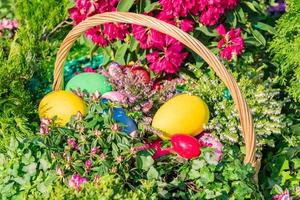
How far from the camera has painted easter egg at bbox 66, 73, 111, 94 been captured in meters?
3.12

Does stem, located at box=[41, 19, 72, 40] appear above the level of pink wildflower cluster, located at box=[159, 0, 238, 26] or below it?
below

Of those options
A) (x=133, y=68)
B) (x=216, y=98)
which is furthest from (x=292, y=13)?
(x=133, y=68)

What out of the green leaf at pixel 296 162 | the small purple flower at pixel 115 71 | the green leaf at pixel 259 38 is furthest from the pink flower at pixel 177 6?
the green leaf at pixel 296 162

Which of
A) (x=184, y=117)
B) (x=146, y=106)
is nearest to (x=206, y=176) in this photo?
(x=184, y=117)

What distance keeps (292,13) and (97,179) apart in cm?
157

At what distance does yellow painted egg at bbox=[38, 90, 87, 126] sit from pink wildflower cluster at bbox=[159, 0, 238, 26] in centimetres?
70

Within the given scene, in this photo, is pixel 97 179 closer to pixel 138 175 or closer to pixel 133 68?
pixel 138 175

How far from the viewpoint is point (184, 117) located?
280 centimetres

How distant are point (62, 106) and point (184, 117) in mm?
573

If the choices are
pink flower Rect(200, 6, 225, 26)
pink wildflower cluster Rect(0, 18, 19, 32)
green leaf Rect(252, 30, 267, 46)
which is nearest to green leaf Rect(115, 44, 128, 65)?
pink flower Rect(200, 6, 225, 26)

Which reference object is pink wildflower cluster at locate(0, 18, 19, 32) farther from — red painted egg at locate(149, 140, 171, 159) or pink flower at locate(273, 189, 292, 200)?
pink flower at locate(273, 189, 292, 200)

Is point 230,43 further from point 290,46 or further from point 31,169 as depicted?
point 31,169

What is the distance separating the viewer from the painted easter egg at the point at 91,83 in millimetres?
3125

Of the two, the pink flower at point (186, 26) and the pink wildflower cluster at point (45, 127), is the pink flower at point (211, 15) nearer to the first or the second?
the pink flower at point (186, 26)
